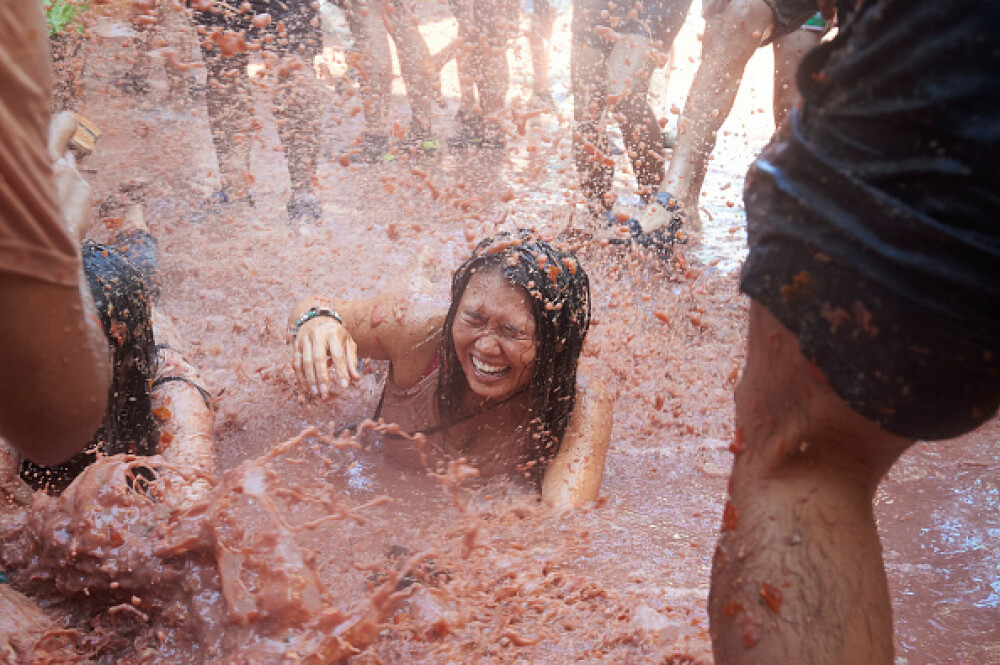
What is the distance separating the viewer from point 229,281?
4.47 metres

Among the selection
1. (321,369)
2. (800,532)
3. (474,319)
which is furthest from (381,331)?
(800,532)

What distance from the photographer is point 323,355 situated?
2.83m

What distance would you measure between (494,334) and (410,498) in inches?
27.3

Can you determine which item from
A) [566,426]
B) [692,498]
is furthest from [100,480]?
[692,498]

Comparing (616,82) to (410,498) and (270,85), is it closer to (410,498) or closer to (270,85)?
(270,85)

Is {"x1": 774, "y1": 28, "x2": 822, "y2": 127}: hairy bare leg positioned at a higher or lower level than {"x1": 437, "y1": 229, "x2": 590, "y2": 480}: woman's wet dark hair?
higher

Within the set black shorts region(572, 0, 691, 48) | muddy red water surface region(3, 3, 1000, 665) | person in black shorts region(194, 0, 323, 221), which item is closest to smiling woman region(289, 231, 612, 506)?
muddy red water surface region(3, 3, 1000, 665)

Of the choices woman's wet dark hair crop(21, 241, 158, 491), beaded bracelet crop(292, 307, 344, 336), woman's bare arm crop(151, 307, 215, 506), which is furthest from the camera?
beaded bracelet crop(292, 307, 344, 336)

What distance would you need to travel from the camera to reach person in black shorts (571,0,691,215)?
4676mm

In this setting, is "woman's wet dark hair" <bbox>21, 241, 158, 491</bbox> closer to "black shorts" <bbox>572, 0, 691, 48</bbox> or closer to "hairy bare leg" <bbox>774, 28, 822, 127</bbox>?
"black shorts" <bbox>572, 0, 691, 48</bbox>

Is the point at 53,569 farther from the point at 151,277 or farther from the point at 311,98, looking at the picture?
the point at 311,98

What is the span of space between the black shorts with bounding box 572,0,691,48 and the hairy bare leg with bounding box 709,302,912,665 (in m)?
3.68

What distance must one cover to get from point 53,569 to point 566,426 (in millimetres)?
1647

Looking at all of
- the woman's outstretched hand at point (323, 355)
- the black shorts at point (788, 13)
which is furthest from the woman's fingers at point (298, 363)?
the black shorts at point (788, 13)
